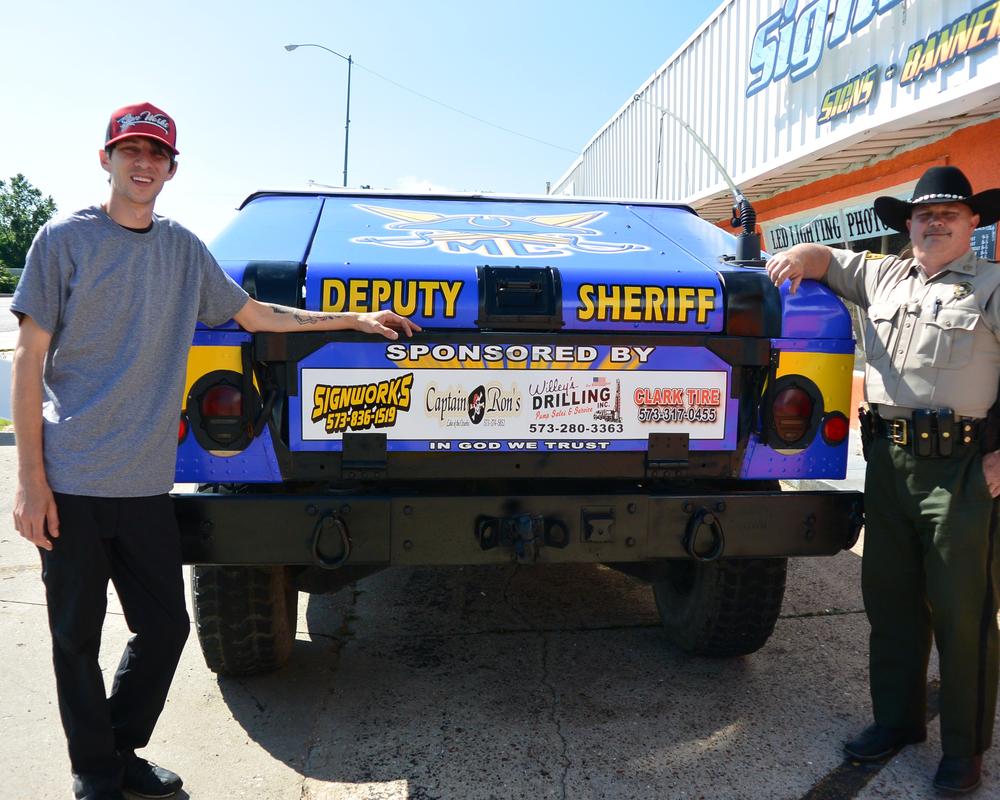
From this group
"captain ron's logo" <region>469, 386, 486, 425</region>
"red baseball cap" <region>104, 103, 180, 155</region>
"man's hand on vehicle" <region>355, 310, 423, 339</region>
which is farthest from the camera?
"captain ron's logo" <region>469, 386, 486, 425</region>

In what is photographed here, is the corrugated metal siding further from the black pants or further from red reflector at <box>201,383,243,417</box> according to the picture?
the black pants

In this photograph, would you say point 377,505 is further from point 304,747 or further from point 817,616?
point 817,616

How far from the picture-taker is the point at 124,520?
2332 millimetres

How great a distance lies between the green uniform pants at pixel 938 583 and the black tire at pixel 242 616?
84.6 inches

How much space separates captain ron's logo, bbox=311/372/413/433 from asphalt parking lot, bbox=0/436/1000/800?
1.13 m

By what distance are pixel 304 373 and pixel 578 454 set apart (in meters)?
0.91

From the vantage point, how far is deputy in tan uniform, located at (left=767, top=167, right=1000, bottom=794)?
2543 millimetres

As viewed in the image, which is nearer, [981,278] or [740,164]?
[981,278]

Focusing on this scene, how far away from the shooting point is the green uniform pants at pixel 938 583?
2.54 meters

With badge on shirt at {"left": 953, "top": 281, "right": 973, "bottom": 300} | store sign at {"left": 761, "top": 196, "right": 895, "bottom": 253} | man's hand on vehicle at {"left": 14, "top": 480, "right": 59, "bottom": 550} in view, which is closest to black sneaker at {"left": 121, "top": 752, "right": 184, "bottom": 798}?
man's hand on vehicle at {"left": 14, "top": 480, "right": 59, "bottom": 550}

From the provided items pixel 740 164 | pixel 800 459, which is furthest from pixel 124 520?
pixel 740 164

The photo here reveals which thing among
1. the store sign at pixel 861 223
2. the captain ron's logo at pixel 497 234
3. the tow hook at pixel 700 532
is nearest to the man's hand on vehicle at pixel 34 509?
the captain ron's logo at pixel 497 234

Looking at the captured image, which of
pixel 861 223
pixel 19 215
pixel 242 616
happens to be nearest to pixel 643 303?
pixel 242 616

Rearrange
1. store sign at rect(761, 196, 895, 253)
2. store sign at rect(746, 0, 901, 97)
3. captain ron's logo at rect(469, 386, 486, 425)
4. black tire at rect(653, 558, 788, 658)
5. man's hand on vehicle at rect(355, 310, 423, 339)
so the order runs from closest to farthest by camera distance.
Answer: man's hand on vehicle at rect(355, 310, 423, 339) → captain ron's logo at rect(469, 386, 486, 425) → black tire at rect(653, 558, 788, 658) → store sign at rect(746, 0, 901, 97) → store sign at rect(761, 196, 895, 253)
